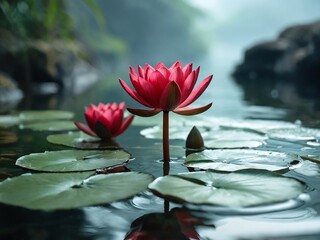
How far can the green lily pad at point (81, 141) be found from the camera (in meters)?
1.28

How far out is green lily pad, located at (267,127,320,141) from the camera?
4.65ft

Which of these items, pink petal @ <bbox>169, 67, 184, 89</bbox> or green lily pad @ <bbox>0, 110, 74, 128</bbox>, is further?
green lily pad @ <bbox>0, 110, 74, 128</bbox>

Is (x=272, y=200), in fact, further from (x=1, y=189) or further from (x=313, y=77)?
(x=313, y=77)

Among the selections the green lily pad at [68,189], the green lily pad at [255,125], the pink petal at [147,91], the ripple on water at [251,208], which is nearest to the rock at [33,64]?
the green lily pad at [255,125]

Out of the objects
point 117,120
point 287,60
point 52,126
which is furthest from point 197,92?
point 287,60

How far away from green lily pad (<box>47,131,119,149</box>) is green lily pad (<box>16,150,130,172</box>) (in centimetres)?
11

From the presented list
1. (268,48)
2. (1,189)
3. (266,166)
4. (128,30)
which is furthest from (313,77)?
(128,30)

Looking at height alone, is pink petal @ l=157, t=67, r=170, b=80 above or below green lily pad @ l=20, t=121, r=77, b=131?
above

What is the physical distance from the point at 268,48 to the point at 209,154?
6.87m

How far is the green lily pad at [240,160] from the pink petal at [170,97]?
0.16 metres

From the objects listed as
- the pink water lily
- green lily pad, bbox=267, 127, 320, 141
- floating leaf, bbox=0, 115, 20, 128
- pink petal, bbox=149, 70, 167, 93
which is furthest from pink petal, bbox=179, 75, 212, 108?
floating leaf, bbox=0, 115, 20, 128

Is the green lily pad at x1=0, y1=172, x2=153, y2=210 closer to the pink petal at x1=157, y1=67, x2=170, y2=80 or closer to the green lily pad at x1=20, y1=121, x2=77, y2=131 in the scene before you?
the pink petal at x1=157, y1=67, x2=170, y2=80

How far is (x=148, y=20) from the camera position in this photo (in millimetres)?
27312

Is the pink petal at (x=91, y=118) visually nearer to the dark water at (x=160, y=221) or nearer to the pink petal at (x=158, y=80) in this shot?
the pink petal at (x=158, y=80)
